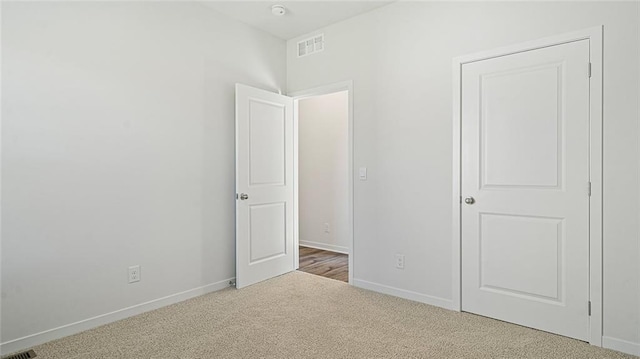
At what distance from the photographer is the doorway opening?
5.13 m

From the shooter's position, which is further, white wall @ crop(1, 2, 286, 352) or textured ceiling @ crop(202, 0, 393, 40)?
textured ceiling @ crop(202, 0, 393, 40)

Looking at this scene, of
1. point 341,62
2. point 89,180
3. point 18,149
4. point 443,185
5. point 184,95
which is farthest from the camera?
point 341,62

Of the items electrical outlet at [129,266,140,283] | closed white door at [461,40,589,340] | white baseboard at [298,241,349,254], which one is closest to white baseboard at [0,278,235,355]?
electrical outlet at [129,266,140,283]

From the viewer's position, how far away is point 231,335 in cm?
250

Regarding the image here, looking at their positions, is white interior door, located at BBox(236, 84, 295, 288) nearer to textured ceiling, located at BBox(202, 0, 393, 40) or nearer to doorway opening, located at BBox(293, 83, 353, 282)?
textured ceiling, located at BBox(202, 0, 393, 40)

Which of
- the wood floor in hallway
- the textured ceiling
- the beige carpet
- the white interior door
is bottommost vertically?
the wood floor in hallway

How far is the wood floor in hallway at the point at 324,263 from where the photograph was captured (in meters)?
4.04

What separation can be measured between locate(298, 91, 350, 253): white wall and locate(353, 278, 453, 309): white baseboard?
5.25 feet

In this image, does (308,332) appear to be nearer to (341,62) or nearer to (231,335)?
(231,335)

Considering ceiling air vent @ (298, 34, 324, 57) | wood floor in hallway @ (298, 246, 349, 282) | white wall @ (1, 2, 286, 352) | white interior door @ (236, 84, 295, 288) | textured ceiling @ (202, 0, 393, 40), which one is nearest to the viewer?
white wall @ (1, 2, 286, 352)

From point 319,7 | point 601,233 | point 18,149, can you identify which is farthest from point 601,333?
point 18,149

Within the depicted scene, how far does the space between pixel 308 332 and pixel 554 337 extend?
164 centimetres

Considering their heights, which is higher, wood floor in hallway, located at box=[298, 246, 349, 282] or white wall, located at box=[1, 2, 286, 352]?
white wall, located at box=[1, 2, 286, 352]

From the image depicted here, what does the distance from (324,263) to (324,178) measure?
4.45 ft
